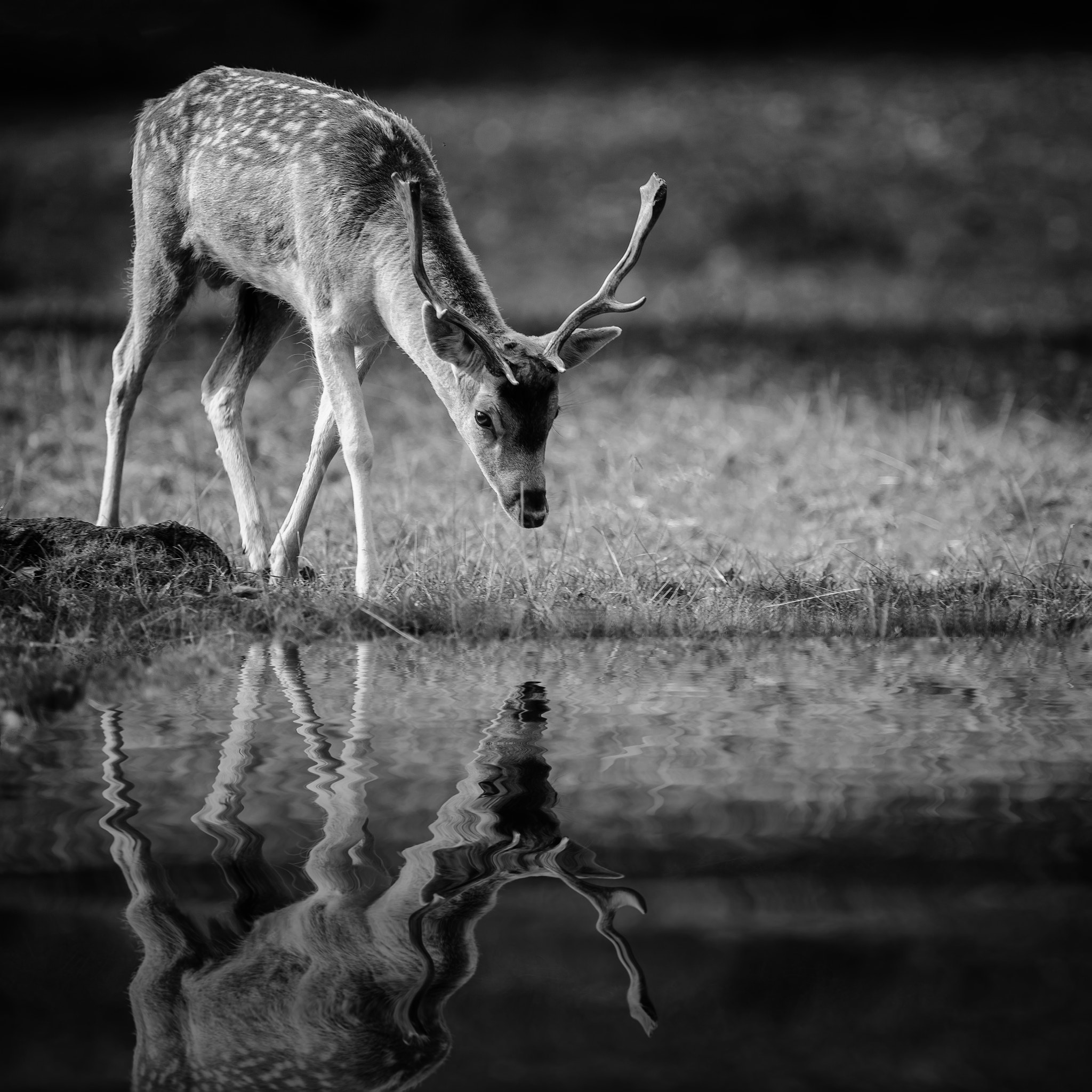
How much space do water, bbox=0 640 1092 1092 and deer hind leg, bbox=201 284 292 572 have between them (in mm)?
2041

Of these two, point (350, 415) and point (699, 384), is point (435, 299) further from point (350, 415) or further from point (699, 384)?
point (699, 384)

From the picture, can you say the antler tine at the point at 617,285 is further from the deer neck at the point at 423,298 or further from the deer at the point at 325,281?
the deer neck at the point at 423,298

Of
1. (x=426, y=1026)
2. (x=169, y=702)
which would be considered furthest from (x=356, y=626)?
(x=426, y=1026)

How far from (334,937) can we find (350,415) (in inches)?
142

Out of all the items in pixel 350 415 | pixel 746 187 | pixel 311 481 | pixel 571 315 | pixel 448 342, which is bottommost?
pixel 311 481

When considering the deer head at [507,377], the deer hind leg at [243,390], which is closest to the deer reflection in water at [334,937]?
the deer head at [507,377]

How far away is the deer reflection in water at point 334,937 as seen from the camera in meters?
2.61

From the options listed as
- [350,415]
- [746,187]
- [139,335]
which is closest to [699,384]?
[139,335]

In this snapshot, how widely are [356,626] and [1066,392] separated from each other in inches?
326

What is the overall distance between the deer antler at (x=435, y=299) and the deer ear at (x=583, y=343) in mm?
487

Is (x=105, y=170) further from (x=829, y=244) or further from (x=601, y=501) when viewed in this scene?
(x=601, y=501)

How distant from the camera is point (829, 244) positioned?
2209 centimetres

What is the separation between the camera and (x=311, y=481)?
22.2 ft

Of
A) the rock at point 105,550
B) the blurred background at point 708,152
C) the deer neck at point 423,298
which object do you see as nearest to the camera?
the rock at point 105,550
